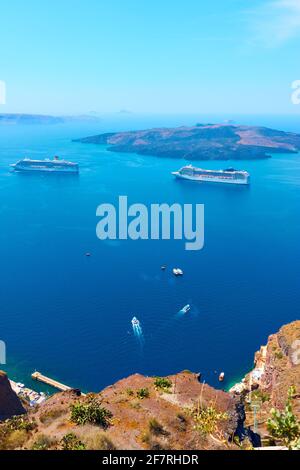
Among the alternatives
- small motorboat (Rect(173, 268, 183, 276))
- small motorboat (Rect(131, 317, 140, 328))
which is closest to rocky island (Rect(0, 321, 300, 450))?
small motorboat (Rect(131, 317, 140, 328))

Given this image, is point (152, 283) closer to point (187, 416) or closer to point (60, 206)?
point (187, 416)

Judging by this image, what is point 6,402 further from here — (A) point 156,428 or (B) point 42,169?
(B) point 42,169

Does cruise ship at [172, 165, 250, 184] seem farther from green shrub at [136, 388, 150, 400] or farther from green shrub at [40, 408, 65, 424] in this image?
green shrub at [40, 408, 65, 424]

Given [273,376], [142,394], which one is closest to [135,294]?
[273,376]

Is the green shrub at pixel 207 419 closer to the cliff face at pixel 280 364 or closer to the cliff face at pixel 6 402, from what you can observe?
the cliff face at pixel 280 364

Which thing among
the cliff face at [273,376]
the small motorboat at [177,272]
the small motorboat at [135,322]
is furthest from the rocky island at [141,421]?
the small motorboat at [177,272]

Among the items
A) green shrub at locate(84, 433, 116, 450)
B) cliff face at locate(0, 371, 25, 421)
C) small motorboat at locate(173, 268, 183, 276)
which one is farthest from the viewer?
small motorboat at locate(173, 268, 183, 276)
